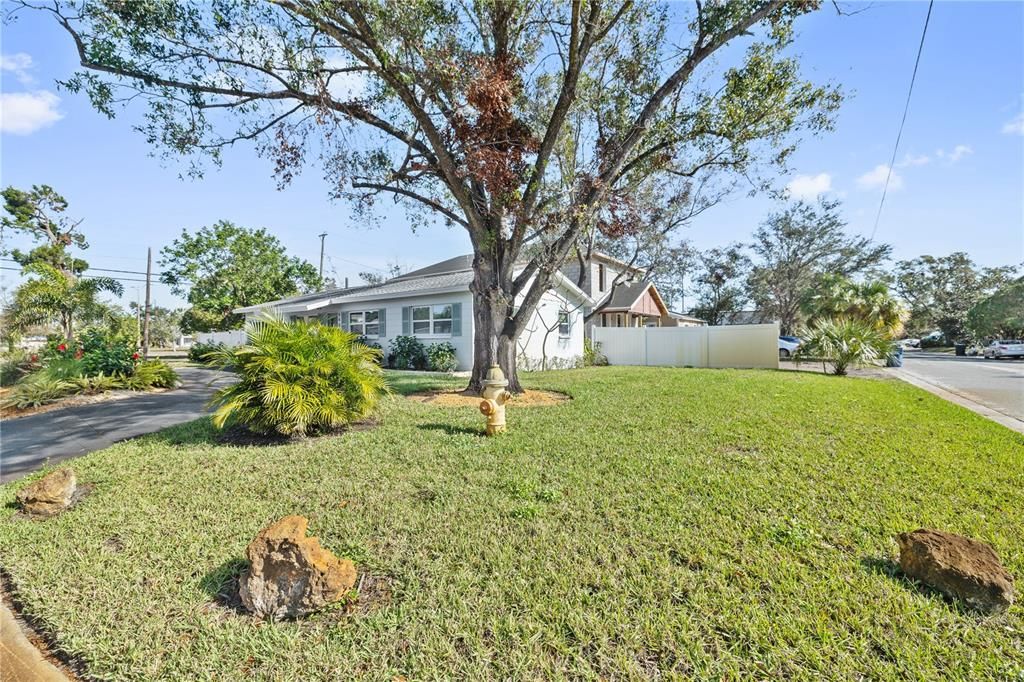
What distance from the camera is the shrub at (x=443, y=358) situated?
1474 cm

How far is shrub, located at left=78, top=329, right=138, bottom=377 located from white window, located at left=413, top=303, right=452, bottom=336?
845cm

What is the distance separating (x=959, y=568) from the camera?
2.33 metres

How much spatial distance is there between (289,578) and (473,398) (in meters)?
6.39

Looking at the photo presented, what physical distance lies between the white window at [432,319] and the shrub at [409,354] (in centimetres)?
51

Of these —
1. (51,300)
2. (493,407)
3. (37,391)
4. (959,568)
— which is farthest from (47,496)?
(51,300)

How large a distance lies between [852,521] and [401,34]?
8258mm

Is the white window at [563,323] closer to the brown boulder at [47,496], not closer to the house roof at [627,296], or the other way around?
the house roof at [627,296]

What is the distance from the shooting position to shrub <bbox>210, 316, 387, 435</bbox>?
17.4 ft

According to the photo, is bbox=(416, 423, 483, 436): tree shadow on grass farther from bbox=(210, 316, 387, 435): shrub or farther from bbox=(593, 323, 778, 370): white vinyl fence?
bbox=(593, 323, 778, 370): white vinyl fence

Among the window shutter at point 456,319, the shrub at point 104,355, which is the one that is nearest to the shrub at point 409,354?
the window shutter at point 456,319

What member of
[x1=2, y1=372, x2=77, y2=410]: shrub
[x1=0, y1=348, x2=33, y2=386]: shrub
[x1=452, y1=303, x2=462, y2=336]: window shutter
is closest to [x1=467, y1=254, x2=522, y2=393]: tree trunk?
[x1=452, y1=303, x2=462, y2=336]: window shutter

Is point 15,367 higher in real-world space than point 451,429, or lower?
higher

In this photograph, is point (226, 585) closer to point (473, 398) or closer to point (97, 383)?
point (473, 398)

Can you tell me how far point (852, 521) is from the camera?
3.17 meters
